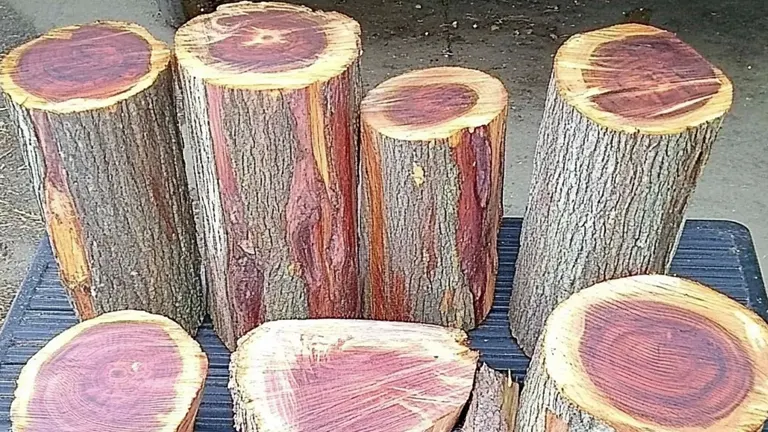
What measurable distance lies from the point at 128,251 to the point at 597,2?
7.79 ft

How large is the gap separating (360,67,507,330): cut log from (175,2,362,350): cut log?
61 mm

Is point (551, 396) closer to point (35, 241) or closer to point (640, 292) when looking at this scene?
point (640, 292)

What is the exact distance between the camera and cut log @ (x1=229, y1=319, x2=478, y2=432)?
4.13 feet

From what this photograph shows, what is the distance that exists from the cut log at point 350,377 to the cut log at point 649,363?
129mm

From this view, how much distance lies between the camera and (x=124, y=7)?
3.51 meters

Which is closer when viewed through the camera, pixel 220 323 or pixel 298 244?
pixel 298 244

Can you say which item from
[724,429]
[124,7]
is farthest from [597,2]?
[724,429]

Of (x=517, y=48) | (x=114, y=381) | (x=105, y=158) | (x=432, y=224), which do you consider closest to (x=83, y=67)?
(x=105, y=158)

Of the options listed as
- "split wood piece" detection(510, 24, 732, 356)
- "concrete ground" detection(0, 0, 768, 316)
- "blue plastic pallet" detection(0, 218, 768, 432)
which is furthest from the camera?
"concrete ground" detection(0, 0, 768, 316)

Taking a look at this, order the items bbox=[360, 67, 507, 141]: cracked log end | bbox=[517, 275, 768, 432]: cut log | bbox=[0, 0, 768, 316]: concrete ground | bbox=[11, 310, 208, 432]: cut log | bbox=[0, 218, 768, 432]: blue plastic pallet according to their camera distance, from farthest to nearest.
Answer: bbox=[0, 0, 768, 316]: concrete ground < bbox=[0, 218, 768, 432]: blue plastic pallet < bbox=[360, 67, 507, 141]: cracked log end < bbox=[11, 310, 208, 432]: cut log < bbox=[517, 275, 768, 432]: cut log

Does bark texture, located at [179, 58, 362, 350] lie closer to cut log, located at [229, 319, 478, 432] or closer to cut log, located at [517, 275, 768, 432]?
cut log, located at [229, 319, 478, 432]

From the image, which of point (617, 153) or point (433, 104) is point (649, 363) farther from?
point (433, 104)

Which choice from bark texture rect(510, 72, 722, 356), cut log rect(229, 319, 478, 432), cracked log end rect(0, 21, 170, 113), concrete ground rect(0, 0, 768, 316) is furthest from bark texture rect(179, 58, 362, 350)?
concrete ground rect(0, 0, 768, 316)

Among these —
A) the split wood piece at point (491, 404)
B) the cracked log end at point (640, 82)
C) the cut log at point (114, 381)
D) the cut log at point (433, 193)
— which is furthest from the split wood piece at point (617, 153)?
the cut log at point (114, 381)
